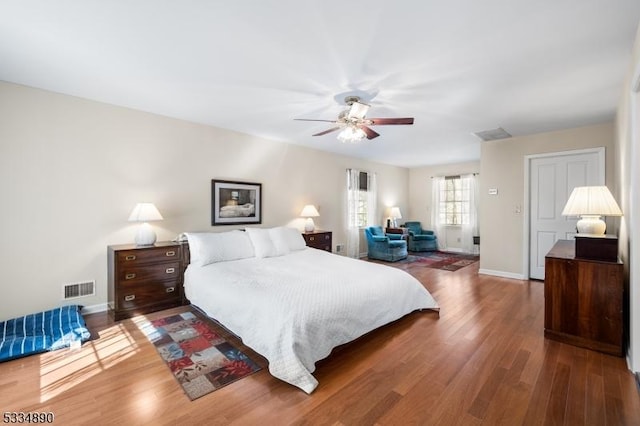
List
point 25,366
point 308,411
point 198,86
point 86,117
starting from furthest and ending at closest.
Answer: point 86,117 < point 198,86 < point 25,366 < point 308,411

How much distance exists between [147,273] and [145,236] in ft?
1.49

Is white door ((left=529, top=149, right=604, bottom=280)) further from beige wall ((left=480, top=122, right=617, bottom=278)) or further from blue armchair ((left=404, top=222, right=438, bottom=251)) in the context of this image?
blue armchair ((left=404, top=222, right=438, bottom=251))

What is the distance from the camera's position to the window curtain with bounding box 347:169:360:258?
645 cm

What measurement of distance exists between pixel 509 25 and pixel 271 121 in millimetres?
2907

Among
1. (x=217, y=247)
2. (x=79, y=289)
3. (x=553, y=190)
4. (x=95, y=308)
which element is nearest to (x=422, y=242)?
(x=553, y=190)

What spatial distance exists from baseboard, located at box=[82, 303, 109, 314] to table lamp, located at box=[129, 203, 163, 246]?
0.84m

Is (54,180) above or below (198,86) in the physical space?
below

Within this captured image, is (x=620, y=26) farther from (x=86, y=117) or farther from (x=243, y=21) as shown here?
(x=86, y=117)

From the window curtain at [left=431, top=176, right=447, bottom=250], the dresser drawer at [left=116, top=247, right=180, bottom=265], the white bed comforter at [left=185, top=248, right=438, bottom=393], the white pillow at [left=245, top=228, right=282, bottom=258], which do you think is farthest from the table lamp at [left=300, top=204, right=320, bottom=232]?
the window curtain at [left=431, top=176, right=447, bottom=250]

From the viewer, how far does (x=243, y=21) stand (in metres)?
1.92

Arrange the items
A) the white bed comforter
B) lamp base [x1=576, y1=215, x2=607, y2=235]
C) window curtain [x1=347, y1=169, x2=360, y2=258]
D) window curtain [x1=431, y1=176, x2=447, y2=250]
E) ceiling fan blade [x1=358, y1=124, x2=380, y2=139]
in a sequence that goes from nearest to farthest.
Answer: the white bed comforter < lamp base [x1=576, y1=215, x2=607, y2=235] < ceiling fan blade [x1=358, y1=124, x2=380, y2=139] < window curtain [x1=347, y1=169, x2=360, y2=258] < window curtain [x1=431, y1=176, x2=447, y2=250]

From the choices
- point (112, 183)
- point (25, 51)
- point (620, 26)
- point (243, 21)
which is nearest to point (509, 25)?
point (620, 26)

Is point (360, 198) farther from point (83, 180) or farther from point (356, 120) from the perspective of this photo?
point (83, 180)

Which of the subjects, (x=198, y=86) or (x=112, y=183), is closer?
(x=198, y=86)
